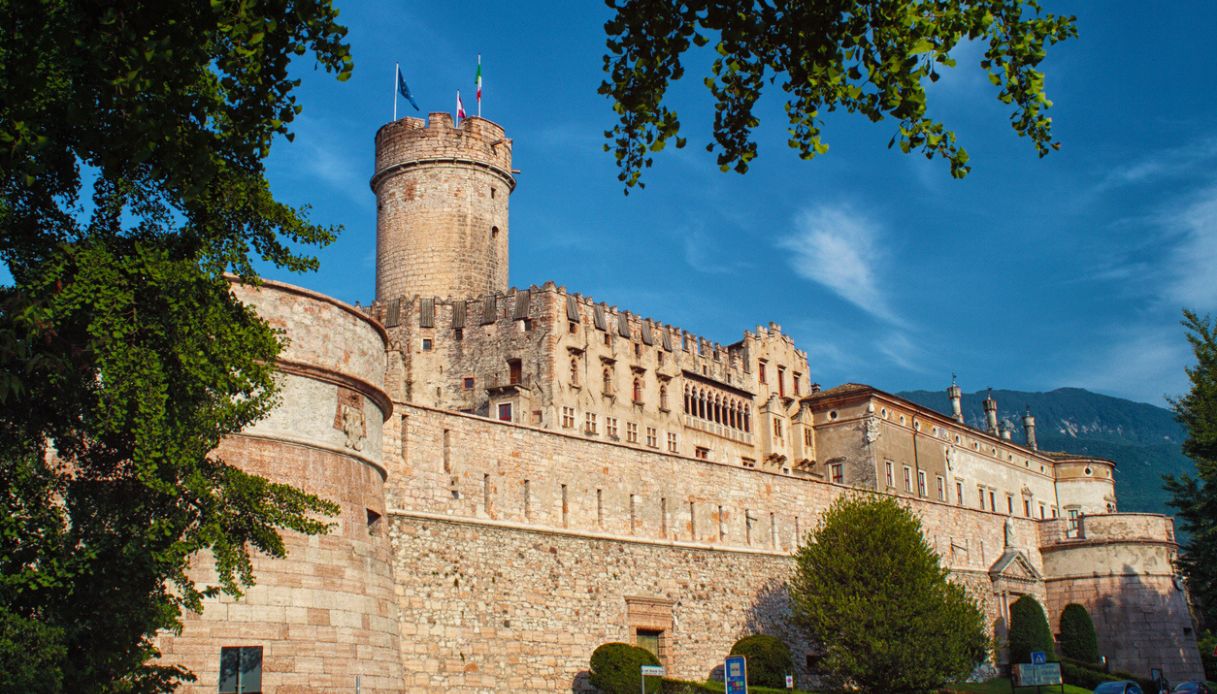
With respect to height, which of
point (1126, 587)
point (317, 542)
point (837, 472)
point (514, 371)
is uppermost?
point (514, 371)

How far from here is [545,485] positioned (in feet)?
119

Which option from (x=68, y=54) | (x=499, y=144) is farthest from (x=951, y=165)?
(x=499, y=144)

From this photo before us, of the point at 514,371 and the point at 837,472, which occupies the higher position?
the point at 514,371

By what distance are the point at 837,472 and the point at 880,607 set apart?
2863cm

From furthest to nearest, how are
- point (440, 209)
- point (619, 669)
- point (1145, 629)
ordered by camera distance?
point (440, 209) < point (1145, 629) < point (619, 669)

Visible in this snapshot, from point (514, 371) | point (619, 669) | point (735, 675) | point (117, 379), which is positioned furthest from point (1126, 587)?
point (117, 379)

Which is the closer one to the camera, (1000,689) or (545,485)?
(545,485)

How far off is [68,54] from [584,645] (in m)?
25.9

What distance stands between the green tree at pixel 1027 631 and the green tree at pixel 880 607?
1231 centimetres

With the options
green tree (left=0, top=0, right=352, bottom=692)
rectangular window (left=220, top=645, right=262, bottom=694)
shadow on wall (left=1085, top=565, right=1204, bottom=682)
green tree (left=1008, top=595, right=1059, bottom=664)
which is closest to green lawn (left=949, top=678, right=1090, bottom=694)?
green tree (left=1008, top=595, right=1059, bottom=664)

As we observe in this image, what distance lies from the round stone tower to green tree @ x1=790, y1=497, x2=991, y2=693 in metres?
24.6

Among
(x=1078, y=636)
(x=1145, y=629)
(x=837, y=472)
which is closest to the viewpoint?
(x=1078, y=636)

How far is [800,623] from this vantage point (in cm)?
4056

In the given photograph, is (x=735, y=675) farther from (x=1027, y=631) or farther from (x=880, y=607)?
(x=1027, y=631)
